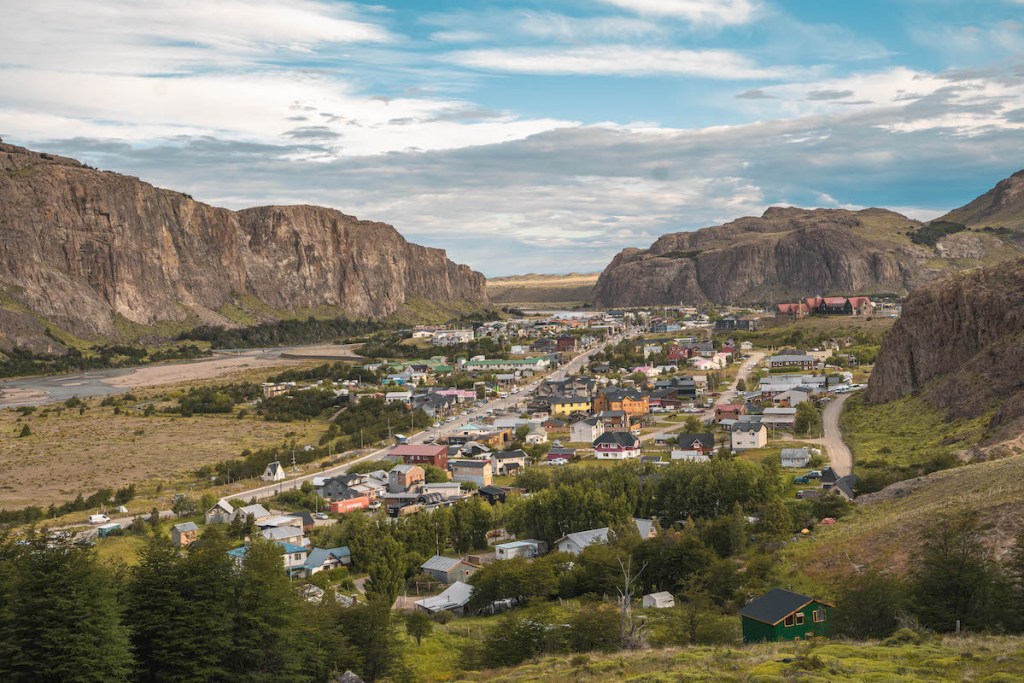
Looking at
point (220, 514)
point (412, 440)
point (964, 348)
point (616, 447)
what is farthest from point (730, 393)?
point (220, 514)

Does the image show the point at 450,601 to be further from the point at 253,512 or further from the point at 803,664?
the point at 803,664

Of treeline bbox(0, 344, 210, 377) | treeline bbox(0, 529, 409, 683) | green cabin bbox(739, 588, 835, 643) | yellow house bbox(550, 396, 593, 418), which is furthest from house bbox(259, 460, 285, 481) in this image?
treeline bbox(0, 344, 210, 377)

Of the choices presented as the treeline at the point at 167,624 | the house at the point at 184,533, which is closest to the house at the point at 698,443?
the house at the point at 184,533

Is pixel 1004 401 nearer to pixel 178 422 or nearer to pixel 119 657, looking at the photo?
pixel 119 657

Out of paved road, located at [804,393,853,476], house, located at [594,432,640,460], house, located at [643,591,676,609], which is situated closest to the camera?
house, located at [643,591,676,609]

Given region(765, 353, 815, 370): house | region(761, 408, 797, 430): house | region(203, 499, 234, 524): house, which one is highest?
region(765, 353, 815, 370): house

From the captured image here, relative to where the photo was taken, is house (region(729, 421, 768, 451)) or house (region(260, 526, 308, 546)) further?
house (region(729, 421, 768, 451))

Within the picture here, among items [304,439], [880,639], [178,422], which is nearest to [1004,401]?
[880,639]

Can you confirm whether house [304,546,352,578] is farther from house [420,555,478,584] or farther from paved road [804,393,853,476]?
paved road [804,393,853,476]
